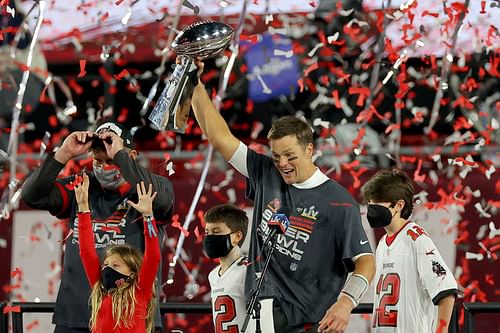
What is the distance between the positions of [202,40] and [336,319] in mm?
1123

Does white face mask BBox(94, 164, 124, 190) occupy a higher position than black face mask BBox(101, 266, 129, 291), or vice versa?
white face mask BBox(94, 164, 124, 190)

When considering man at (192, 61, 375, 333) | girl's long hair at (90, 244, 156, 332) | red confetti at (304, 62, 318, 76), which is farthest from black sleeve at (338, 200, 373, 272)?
red confetti at (304, 62, 318, 76)

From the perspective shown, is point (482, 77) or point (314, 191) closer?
point (314, 191)

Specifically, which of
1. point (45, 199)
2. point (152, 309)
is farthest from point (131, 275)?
→ point (45, 199)

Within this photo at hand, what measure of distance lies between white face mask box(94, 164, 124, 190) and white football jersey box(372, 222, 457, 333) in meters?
1.15

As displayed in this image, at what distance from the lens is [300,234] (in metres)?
4.69

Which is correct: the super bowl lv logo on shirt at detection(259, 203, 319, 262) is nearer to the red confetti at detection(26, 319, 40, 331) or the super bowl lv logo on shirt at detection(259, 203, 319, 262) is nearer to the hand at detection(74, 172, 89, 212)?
the hand at detection(74, 172, 89, 212)

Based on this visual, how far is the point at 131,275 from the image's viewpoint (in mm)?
4883

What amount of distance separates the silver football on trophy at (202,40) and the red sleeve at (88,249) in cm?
78

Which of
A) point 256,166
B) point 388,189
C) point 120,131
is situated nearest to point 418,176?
point 388,189

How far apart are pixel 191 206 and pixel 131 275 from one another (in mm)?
2293

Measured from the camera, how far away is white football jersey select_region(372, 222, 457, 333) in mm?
5008

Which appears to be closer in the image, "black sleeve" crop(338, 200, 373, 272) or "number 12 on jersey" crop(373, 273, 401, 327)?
"black sleeve" crop(338, 200, 373, 272)

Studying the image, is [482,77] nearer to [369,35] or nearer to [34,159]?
[369,35]
